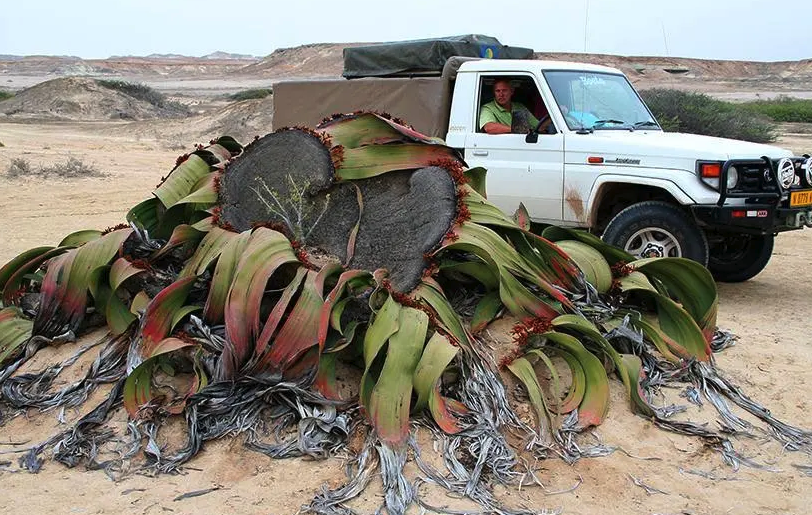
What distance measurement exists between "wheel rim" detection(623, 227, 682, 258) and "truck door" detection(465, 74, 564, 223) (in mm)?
630

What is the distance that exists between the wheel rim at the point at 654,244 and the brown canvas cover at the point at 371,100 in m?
1.84

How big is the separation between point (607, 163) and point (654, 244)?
2.30 feet

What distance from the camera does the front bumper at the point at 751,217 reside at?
6094 millimetres

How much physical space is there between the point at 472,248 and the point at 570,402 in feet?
2.69

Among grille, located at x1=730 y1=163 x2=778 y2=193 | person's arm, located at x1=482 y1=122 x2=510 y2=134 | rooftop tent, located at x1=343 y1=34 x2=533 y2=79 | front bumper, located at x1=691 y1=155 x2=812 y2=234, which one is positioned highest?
rooftop tent, located at x1=343 y1=34 x2=533 y2=79

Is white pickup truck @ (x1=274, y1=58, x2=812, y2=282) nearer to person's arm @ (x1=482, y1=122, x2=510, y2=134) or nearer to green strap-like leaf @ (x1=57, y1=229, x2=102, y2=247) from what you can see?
person's arm @ (x1=482, y1=122, x2=510, y2=134)

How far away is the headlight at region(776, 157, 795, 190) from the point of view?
6156mm

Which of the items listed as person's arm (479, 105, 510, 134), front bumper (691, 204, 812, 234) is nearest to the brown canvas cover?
person's arm (479, 105, 510, 134)

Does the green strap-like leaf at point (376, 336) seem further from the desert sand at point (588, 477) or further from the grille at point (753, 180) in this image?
the grille at point (753, 180)

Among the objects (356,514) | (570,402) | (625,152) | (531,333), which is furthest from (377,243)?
(625,152)

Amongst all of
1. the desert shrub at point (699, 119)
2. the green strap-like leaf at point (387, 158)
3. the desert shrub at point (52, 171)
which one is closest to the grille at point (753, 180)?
the green strap-like leaf at point (387, 158)

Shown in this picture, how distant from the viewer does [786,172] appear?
20.4ft

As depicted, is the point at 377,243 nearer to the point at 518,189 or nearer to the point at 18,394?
the point at 18,394

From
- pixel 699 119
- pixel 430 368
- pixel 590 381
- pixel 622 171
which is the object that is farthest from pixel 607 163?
pixel 699 119
